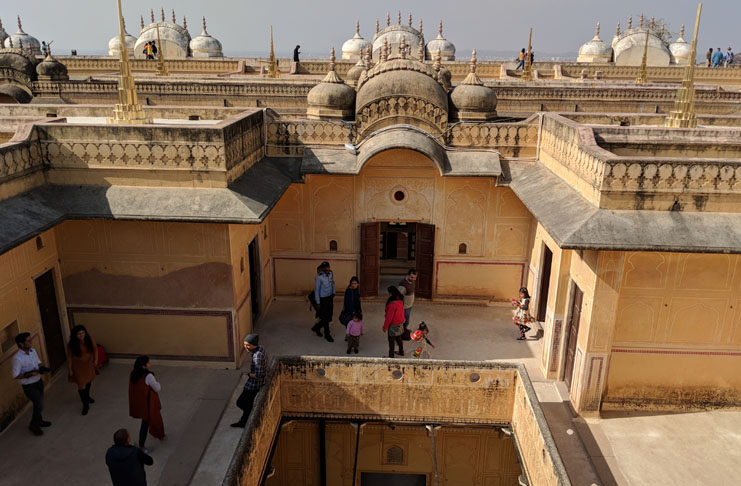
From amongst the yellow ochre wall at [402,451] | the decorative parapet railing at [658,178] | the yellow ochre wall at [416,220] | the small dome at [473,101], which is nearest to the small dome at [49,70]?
the yellow ochre wall at [416,220]

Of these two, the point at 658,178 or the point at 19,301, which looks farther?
the point at 19,301

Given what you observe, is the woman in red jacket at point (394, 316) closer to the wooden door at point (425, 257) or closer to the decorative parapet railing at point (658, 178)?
the wooden door at point (425, 257)

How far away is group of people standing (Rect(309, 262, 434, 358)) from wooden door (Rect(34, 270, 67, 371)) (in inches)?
168

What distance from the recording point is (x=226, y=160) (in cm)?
884

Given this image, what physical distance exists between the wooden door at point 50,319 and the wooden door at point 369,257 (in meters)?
5.62

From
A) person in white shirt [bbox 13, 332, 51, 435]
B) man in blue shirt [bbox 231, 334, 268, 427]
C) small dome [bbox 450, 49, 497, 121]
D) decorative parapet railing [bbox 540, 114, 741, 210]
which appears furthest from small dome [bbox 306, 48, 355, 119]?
person in white shirt [bbox 13, 332, 51, 435]

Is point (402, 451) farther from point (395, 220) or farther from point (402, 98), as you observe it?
point (402, 98)

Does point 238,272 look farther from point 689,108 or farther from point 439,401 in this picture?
point 689,108

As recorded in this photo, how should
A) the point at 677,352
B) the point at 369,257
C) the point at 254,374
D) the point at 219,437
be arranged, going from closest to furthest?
the point at 254,374 < the point at 219,437 < the point at 677,352 < the point at 369,257

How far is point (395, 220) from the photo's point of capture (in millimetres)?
11672

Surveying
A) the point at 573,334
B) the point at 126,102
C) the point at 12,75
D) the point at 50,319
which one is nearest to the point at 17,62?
the point at 12,75

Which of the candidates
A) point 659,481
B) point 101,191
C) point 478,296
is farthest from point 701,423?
point 101,191

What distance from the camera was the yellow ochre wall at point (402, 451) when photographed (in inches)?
380

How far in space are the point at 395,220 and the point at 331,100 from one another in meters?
3.10
